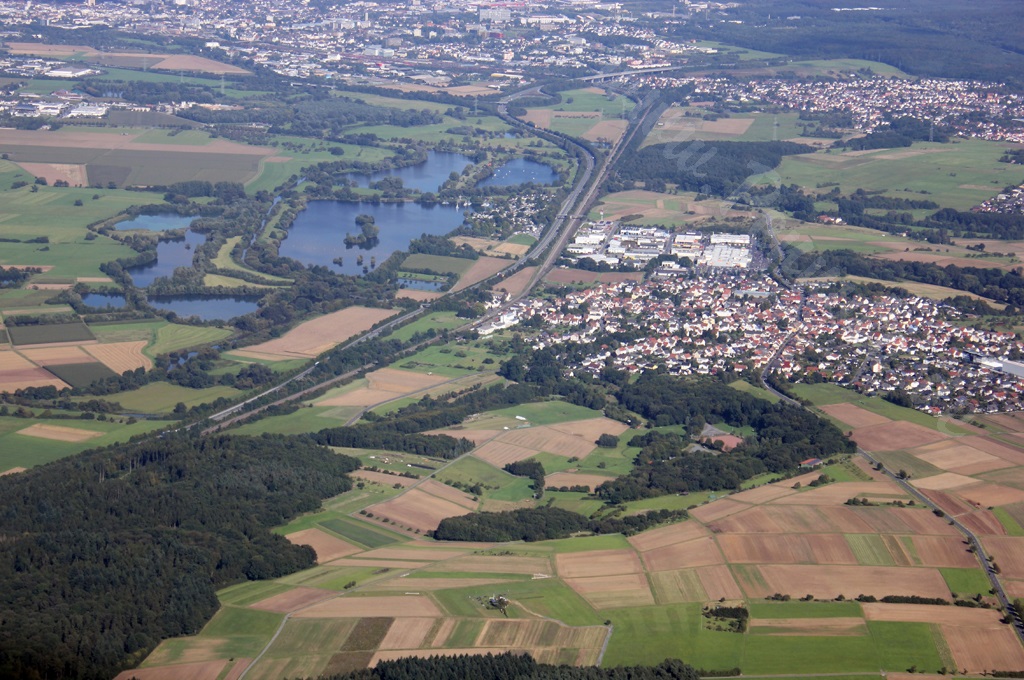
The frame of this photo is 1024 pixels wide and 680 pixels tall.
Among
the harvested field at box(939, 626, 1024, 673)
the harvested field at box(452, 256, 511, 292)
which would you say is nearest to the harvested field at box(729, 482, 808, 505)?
the harvested field at box(939, 626, 1024, 673)

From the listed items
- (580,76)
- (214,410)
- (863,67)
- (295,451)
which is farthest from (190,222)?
(863,67)

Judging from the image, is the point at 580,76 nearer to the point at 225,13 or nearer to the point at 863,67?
the point at 863,67

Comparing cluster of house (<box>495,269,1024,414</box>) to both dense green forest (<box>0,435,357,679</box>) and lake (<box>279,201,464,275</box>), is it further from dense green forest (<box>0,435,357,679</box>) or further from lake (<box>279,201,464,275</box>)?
dense green forest (<box>0,435,357,679</box>)

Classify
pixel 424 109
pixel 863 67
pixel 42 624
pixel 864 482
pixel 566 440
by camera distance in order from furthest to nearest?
pixel 863 67 → pixel 424 109 → pixel 566 440 → pixel 864 482 → pixel 42 624

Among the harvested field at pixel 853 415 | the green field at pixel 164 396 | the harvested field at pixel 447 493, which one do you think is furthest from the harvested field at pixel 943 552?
the green field at pixel 164 396

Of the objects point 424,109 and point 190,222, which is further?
point 424,109
